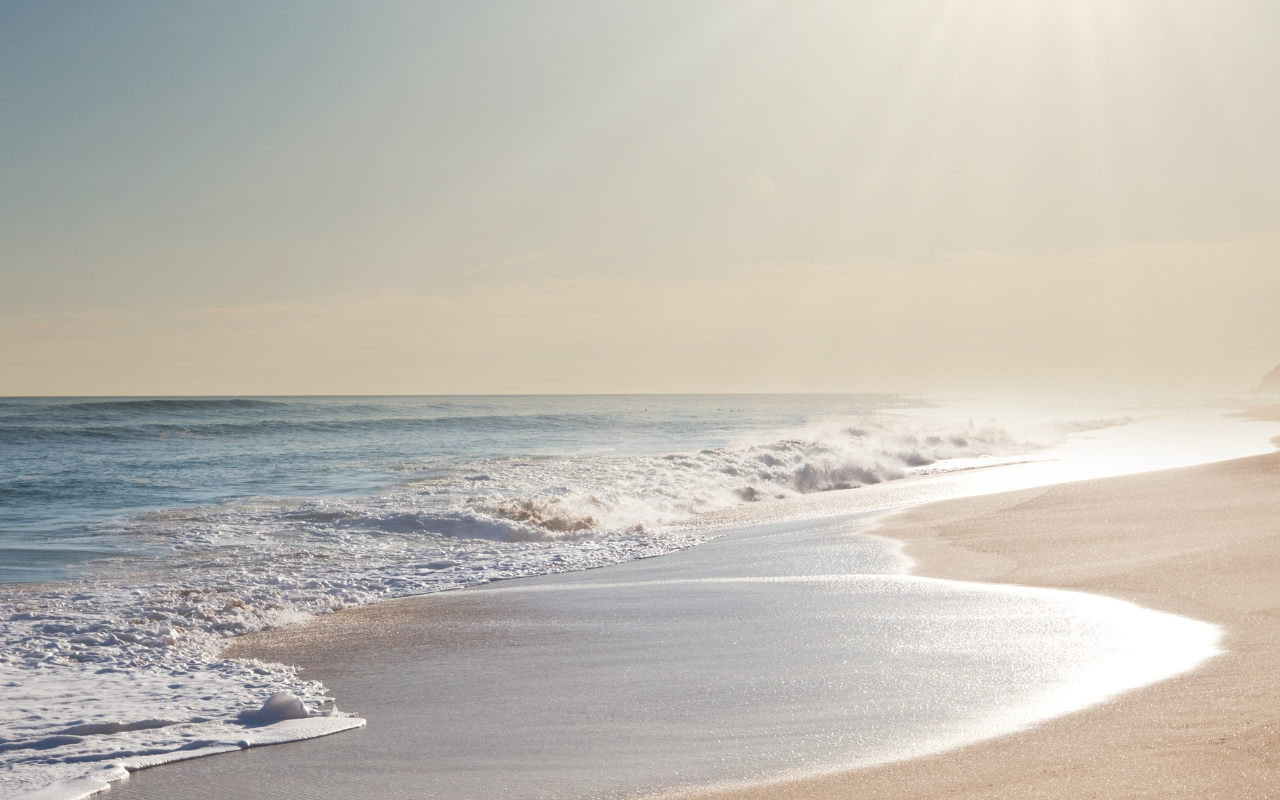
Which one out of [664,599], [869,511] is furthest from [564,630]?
[869,511]

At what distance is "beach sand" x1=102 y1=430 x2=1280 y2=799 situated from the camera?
3.11 meters

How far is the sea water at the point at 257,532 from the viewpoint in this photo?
4805 mm

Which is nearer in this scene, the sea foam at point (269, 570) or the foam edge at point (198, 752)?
the foam edge at point (198, 752)

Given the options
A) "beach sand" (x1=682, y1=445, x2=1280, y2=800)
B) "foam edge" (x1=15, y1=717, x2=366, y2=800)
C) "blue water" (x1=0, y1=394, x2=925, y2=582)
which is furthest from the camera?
"blue water" (x1=0, y1=394, x2=925, y2=582)

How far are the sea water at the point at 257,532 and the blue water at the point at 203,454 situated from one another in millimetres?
109

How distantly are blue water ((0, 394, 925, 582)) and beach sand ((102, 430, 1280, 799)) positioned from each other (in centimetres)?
639

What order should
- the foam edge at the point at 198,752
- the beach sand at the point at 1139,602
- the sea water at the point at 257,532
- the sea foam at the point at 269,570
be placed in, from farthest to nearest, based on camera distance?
1. the sea water at the point at 257,532
2. the sea foam at the point at 269,570
3. the foam edge at the point at 198,752
4. the beach sand at the point at 1139,602

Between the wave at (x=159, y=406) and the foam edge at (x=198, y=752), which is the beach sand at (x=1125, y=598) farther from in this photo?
the wave at (x=159, y=406)

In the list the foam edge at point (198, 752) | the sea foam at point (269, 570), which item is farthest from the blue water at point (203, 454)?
the foam edge at point (198, 752)

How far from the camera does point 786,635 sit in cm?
555

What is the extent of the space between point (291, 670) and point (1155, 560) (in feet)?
22.5

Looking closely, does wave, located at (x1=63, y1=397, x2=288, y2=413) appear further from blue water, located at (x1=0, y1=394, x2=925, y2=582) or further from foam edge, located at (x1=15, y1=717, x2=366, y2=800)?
foam edge, located at (x1=15, y1=717, x2=366, y2=800)

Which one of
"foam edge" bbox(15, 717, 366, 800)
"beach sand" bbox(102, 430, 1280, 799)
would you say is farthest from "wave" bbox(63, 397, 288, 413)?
"foam edge" bbox(15, 717, 366, 800)

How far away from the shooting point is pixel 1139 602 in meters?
5.80
